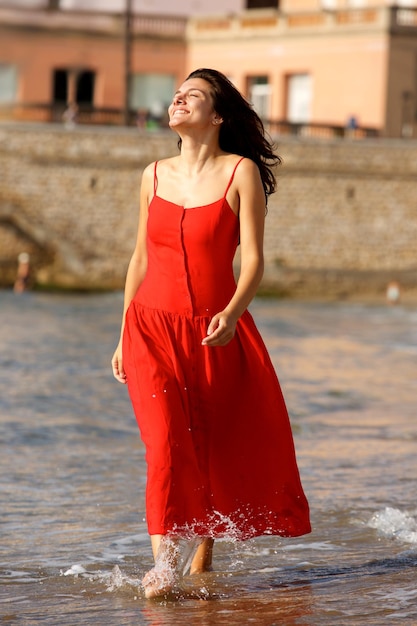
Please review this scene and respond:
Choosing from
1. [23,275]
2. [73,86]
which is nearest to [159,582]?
[23,275]

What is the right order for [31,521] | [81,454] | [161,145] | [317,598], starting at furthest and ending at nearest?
[161,145], [81,454], [31,521], [317,598]

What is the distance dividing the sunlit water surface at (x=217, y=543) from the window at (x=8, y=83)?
2535cm

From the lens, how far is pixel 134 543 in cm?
650

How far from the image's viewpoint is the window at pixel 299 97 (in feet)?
129

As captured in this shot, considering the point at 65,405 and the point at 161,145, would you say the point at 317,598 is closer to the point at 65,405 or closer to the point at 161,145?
the point at 65,405

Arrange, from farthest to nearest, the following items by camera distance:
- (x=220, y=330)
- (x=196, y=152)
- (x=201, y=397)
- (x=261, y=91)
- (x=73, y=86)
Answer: (x=73, y=86) → (x=261, y=91) → (x=196, y=152) → (x=201, y=397) → (x=220, y=330)

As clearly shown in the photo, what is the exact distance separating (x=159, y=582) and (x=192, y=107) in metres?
1.74

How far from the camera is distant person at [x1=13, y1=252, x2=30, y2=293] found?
33.6 meters

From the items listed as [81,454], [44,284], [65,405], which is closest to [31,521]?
[81,454]

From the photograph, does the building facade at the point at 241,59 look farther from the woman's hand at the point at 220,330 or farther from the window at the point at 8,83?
the woman's hand at the point at 220,330

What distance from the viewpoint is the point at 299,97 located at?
39.8m

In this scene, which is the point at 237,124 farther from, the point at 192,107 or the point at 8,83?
the point at 8,83

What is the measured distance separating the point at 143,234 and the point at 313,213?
30354 millimetres

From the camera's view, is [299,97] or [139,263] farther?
[299,97]
